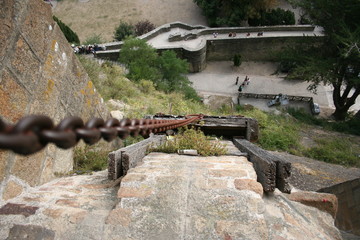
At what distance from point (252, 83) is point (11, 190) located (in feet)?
56.2

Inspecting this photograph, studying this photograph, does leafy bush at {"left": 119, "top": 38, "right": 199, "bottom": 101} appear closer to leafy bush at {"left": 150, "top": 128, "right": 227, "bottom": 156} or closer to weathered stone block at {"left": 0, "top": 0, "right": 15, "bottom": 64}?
leafy bush at {"left": 150, "top": 128, "right": 227, "bottom": 156}

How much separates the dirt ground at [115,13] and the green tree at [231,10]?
77.1 inches

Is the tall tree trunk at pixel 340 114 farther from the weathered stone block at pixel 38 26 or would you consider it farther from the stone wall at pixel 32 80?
the weathered stone block at pixel 38 26

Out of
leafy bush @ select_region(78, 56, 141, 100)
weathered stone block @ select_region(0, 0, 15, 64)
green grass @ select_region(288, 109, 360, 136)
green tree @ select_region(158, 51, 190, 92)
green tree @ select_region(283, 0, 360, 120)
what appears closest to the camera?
weathered stone block @ select_region(0, 0, 15, 64)

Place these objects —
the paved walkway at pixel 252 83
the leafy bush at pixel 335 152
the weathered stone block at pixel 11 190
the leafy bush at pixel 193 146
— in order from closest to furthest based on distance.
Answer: the weathered stone block at pixel 11 190 < the leafy bush at pixel 193 146 < the leafy bush at pixel 335 152 < the paved walkway at pixel 252 83

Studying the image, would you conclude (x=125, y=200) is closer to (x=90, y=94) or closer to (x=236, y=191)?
(x=236, y=191)

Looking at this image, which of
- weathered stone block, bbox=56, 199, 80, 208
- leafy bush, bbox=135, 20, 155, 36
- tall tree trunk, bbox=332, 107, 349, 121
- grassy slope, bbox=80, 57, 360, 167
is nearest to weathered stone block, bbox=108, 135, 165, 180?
weathered stone block, bbox=56, 199, 80, 208

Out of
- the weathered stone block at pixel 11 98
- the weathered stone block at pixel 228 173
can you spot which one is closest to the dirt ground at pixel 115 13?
the weathered stone block at pixel 11 98

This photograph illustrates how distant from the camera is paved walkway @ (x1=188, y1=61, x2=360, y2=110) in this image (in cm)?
1655

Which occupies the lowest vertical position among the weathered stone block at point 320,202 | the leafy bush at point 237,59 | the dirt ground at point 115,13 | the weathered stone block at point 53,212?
the weathered stone block at point 320,202

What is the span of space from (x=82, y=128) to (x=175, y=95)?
10.5 meters

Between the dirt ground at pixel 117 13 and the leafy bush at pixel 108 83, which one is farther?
the dirt ground at pixel 117 13

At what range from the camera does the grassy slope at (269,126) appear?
8.60m

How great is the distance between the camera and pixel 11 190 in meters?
2.10
